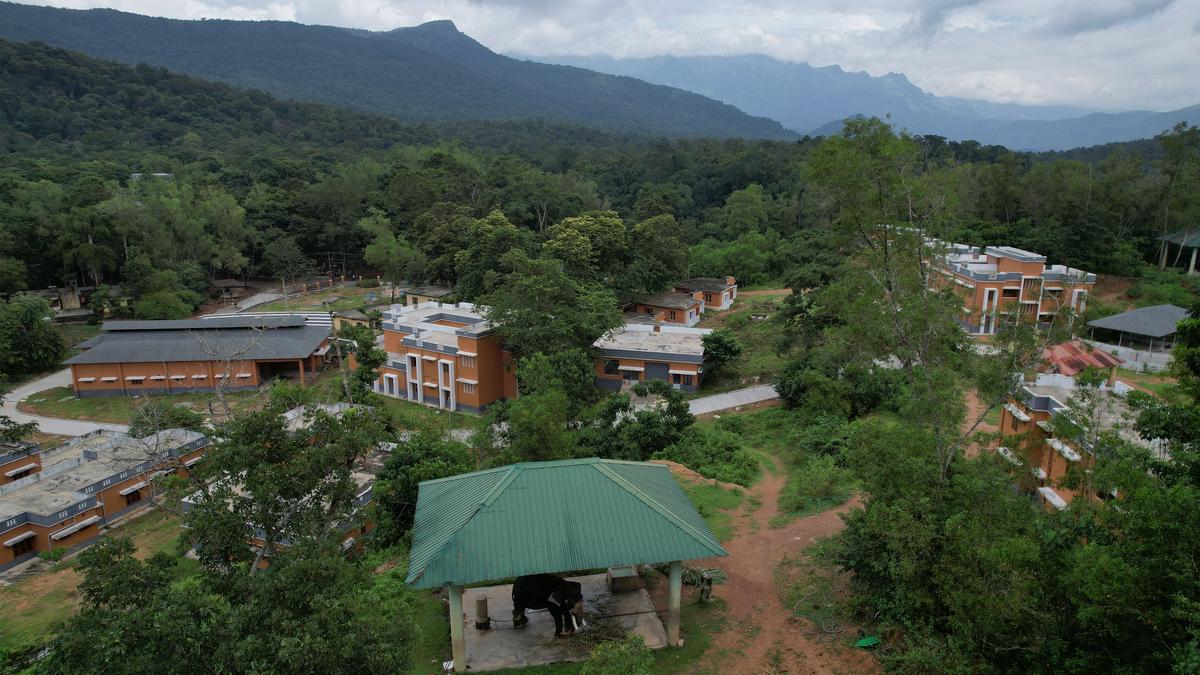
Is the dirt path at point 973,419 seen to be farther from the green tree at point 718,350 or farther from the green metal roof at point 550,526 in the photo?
the green metal roof at point 550,526

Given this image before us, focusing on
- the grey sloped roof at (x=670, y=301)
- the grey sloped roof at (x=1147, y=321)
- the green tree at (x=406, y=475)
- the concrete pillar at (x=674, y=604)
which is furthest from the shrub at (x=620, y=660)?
the grey sloped roof at (x=670, y=301)

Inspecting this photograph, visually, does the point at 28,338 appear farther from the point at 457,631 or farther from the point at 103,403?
the point at 457,631

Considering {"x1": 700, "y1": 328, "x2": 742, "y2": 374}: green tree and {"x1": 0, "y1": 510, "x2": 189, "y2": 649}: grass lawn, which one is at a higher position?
{"x1": 700, "y1": 328, "x2": 742, "y2": 374}: green tree

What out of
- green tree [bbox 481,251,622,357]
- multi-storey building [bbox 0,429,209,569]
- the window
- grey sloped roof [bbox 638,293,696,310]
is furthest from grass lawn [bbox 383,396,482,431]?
grey sloped roof [bbox 638,293,696,310]

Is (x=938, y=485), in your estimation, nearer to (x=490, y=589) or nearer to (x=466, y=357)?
(x=490, y=589)

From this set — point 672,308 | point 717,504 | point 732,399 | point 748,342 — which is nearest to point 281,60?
point 672,308

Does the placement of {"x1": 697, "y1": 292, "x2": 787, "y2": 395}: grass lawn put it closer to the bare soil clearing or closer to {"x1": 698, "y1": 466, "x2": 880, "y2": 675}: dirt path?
the bare soil clearing
